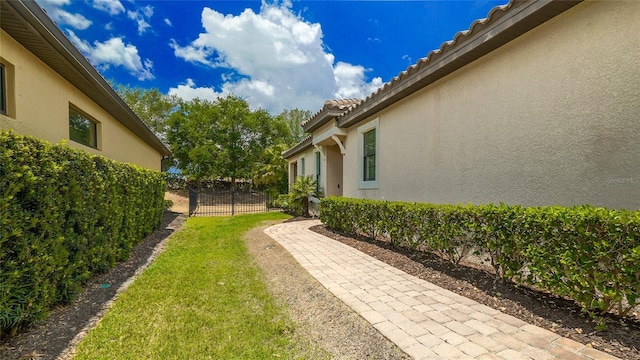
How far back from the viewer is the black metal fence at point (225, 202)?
714 inches

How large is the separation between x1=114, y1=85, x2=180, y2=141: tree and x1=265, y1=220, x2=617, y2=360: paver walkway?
3526 cm

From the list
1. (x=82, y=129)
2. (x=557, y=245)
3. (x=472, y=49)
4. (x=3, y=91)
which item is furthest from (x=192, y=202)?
(x=557, y=245)

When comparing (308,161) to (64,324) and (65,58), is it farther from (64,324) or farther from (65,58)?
(64,324)

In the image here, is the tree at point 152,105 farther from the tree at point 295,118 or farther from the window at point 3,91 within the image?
Result: the window at point 3,91

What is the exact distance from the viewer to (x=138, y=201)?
775cm

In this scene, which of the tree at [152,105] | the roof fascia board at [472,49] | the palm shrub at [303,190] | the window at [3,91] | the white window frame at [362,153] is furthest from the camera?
the tree at [152,105]

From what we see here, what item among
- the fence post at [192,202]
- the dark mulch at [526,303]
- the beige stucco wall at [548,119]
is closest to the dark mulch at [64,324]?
the dark mulch at [526,303]

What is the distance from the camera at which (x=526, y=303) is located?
12.0 ft

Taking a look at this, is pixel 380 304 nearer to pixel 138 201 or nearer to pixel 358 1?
pixel 138 201

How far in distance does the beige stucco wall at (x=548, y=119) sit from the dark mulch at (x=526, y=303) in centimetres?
131

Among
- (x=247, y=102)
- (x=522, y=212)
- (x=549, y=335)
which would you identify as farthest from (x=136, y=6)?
(x=247, y=102)

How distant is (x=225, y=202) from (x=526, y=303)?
24.6m

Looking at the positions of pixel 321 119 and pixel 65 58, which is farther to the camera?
pixel 321 119

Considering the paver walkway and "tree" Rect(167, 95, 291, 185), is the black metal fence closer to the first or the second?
"tree" Rect(167, 95, 291, 185)
